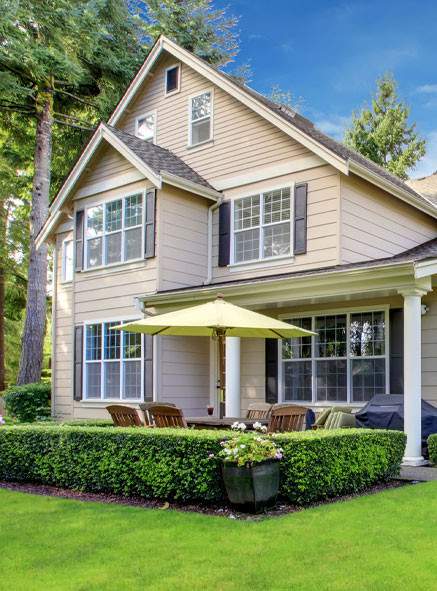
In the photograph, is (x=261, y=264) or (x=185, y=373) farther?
(x=185, y=373)

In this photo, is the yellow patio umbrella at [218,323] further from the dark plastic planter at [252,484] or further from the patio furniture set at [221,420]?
the dark plastic planter at [252,484]

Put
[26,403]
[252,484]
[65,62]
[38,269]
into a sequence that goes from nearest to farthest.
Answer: [252,484] → [26,403] → [65,62] → [38,269]

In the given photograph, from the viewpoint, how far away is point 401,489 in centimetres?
796

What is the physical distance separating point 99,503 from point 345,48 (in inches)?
869

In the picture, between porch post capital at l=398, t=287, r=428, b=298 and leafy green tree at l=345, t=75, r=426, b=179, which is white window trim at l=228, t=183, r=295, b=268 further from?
leafy green tree at l=345, t=75, r=426, b=179

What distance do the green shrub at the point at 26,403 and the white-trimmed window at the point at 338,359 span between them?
7.36 metres

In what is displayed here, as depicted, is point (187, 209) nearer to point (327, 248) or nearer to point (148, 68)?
point (327, 248)

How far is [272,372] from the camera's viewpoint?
1358 centimetres

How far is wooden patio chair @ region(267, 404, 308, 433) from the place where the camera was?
8875 millimetres

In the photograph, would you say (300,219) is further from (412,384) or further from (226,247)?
(412,384)

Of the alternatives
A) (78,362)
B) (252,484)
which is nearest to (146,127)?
(78,362)

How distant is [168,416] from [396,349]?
15.7 feet

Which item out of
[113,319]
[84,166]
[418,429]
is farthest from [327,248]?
[84,166]

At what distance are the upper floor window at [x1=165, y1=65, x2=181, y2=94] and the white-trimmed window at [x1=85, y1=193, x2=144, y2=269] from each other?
3.33 meters
